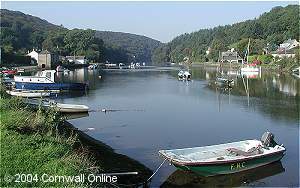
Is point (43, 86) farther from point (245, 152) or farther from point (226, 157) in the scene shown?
point (226, 157)

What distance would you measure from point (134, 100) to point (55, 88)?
29.1 ft

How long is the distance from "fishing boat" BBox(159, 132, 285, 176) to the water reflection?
0.22m

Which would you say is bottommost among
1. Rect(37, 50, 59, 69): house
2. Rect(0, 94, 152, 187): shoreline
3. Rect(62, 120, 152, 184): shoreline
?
Rect(62, 120, 152, 184): shoreline

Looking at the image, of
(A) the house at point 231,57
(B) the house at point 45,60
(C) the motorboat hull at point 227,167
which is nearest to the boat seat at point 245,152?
(C) the motorboat hull at point 227,167

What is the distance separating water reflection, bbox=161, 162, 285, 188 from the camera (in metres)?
15.4

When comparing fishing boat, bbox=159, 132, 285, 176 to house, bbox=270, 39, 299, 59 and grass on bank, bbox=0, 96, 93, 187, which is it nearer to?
grass on bank, bbox=0, 96, 93, 187

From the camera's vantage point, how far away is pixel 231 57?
13725 centimetres

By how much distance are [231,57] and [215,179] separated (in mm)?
124806

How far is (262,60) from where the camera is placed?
11219 cm

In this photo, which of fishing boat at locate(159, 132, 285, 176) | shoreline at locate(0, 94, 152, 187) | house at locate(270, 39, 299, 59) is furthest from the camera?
house at locate(270, 39, 299, 59)

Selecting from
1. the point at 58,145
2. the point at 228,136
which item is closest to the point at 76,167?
the point at 58,145

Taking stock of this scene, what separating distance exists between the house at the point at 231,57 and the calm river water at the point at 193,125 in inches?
3469

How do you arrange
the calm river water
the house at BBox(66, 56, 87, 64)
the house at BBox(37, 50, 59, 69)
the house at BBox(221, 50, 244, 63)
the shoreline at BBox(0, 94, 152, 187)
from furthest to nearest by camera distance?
the house at BBox(66, 56, 87, 64), the house at BBox(221, 50, 244, 63), the house at BBox(37, 50, 59, 69), the calm river water, the shoreline at BBox(0, 94, 152, 187)

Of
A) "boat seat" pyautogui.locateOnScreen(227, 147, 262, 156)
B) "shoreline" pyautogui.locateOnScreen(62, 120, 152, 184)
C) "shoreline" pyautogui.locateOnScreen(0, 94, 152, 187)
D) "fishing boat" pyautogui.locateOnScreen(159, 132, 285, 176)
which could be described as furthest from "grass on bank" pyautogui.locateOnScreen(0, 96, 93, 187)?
"boat seat" pyautogui.locateOnScreen(227, 147, 262, 156)
